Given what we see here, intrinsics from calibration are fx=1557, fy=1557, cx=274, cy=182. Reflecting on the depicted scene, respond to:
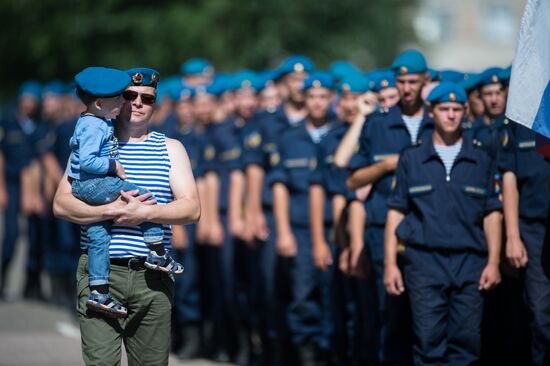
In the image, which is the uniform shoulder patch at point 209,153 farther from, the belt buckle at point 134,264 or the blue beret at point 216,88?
the belt buckle at point 134,264

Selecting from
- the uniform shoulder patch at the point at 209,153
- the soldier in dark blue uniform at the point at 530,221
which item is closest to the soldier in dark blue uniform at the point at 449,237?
the soldier in dark blue uniform at the point at 530,221

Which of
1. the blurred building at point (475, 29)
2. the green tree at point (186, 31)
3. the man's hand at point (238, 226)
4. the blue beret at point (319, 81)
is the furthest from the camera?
the blurred building at point (475, 29)

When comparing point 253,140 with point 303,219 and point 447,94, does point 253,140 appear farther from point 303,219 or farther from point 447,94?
point 447,94

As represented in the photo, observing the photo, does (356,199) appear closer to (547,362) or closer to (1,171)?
(547,362)

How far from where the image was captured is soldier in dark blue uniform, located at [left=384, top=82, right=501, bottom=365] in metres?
9.55

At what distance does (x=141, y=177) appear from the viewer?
26.7ft

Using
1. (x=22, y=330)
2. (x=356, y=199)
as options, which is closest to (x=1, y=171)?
(x=22, y=330)

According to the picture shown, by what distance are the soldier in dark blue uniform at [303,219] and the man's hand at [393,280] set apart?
2.37m

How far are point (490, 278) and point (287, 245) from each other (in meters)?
3.16

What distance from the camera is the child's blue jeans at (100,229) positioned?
8.01 m

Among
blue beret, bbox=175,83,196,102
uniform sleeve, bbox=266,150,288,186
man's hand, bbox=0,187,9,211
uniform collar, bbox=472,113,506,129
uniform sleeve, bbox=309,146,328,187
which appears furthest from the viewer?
man's hand, bbox=0,187,9,211

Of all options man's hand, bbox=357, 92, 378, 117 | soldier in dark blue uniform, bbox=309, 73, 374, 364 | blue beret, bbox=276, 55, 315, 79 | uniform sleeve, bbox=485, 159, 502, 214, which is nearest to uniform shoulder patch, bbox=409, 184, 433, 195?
uniform sleeve, bbox=485, 159, 502, 214

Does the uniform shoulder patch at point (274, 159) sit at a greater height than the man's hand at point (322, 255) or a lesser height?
greater

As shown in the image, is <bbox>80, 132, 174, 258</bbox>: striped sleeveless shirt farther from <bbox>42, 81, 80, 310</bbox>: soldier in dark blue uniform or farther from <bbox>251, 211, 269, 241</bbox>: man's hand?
<bbox>42, 81, 80, 310</bbox>: soldier in dark blue uniform
